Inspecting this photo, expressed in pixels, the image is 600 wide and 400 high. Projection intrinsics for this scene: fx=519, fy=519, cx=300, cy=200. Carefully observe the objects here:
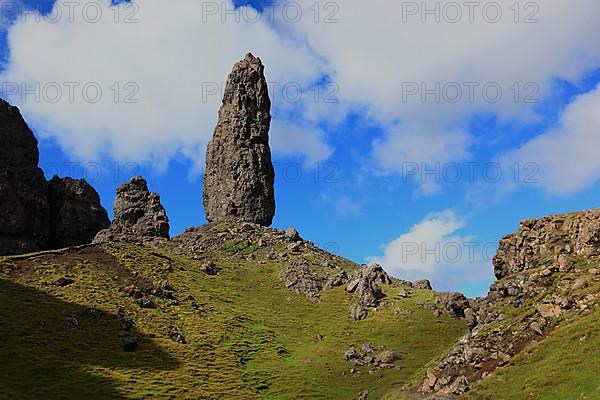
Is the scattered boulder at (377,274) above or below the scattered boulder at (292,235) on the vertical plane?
below

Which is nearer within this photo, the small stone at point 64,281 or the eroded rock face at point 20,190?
the small stone at point 64,281

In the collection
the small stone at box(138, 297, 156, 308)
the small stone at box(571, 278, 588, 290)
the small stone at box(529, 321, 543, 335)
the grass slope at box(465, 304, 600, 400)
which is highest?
the small stone at box(138, 297, 156, 308)

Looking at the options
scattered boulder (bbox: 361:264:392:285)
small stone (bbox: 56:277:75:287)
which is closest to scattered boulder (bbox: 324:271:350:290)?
scattered boulder (bbox: 361:264:392:285)

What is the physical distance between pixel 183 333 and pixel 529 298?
67865 mm

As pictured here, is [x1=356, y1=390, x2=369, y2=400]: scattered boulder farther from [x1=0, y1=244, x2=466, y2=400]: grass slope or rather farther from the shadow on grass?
the shadow on grass

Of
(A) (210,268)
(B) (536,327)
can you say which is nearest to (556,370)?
(B) (536,327)

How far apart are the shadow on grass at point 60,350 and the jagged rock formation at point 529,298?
164 feet

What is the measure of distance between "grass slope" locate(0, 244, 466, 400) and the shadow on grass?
0.20 meters

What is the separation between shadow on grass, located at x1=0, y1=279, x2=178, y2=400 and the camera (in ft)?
255

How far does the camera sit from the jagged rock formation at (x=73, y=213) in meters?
167

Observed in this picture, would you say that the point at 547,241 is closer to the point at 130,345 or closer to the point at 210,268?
the point at 130,345

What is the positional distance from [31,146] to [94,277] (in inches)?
2777

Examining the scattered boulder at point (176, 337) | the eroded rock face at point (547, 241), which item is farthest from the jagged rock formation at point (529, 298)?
the scattered boulder at point (176, 337)

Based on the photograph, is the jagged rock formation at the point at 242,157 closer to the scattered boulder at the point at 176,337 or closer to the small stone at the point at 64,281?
the small stone at the point at 64,281
